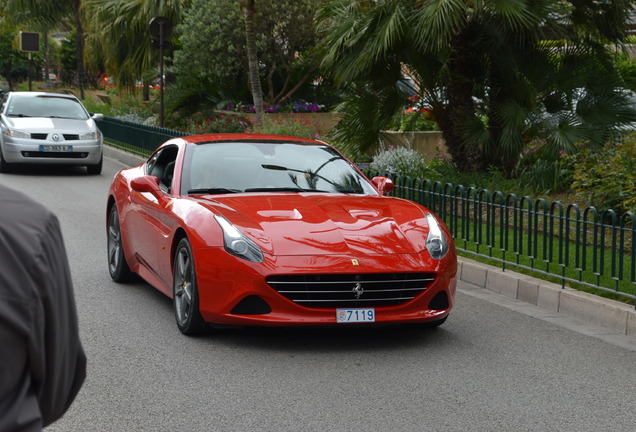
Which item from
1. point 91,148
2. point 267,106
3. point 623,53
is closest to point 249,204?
point 623,53

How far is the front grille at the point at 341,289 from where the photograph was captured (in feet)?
21.6

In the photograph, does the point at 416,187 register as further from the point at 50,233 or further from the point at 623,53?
the point at 50,233

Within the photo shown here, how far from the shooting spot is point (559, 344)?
7164 millimetres

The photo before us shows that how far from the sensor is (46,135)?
19.4m

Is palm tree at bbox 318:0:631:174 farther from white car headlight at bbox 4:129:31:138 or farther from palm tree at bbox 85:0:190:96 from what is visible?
palm tree at bbox 85:0:190:96

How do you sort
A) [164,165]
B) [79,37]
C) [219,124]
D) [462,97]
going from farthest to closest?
1. [79,37]
2. [219,124]
3. [462,97]
4. [164,165]

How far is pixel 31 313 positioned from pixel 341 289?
4921 millimetres

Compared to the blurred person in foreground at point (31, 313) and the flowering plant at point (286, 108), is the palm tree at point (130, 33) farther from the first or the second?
the blurred person in foreground at point (31, 313)

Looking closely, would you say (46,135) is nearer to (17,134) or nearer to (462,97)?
(17,134)

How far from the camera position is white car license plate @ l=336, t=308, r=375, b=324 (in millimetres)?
6613

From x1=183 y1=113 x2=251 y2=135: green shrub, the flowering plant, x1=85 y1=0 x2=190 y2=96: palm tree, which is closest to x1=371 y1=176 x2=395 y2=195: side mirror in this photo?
x1=183 y1=113 x2=251 y2=135: green shrub

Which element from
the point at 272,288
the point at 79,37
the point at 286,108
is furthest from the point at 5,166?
the point at 79,37

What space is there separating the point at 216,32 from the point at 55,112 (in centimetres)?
681

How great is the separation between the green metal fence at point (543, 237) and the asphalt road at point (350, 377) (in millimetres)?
798
